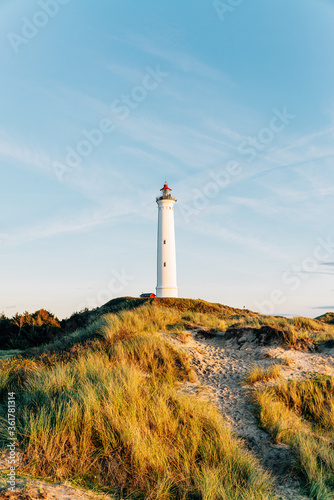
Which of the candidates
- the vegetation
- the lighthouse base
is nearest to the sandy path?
the vegetation

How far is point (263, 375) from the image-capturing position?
320 inches

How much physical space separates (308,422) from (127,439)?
396 centimetres

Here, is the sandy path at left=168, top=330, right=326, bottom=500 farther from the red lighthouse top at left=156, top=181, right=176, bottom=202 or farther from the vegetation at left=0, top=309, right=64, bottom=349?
the red lighthouse top at left=156, top=181, right=176, bottom=202

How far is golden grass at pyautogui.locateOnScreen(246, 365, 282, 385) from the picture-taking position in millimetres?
7891

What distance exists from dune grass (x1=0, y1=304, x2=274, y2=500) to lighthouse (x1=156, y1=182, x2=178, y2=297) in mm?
28047

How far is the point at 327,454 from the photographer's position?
5059mm

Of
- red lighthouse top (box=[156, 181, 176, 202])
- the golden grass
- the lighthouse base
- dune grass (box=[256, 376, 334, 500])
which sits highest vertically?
red lighthouse top (box=[156, 181, 176, 202])

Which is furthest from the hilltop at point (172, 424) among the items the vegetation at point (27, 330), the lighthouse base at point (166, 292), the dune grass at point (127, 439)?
the lighthouse base at point (166, 292)

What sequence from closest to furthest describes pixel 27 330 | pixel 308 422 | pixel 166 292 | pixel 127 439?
pixel 127 439, pixel 308 422, pixel 27 330, pixel 166 292

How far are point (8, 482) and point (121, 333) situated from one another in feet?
24.2

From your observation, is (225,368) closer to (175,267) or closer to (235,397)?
(235,397)

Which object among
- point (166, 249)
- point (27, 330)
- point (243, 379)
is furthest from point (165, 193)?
point (243, 379)

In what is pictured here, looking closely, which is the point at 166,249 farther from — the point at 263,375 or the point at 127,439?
the point at 127,439

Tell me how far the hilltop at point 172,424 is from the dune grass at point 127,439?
0.05ft
